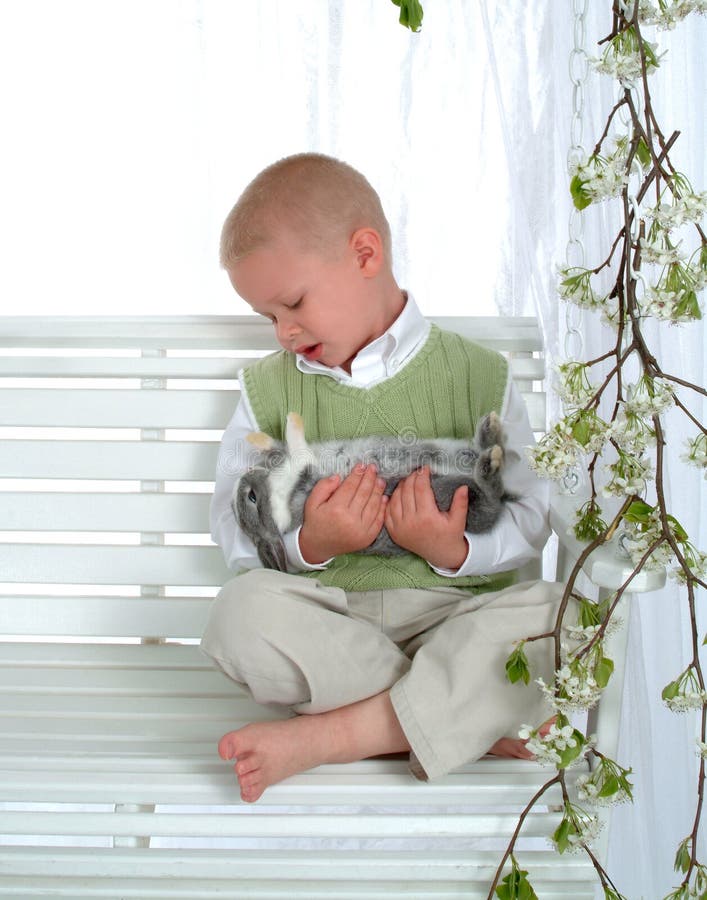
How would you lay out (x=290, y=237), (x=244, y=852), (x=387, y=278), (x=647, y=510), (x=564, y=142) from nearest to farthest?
(x=647, y=510) → (x=244, y=852) → (x=290, y=237) → (x=387, y=278) → (x=564, y=142)

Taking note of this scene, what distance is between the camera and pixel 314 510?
1.43 meters

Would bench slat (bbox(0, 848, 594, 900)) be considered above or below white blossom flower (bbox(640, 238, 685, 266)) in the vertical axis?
below

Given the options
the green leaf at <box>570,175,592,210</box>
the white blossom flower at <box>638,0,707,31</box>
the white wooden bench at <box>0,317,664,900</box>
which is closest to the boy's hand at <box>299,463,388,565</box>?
the white wooden bench at <box>0,317,664,900</box>

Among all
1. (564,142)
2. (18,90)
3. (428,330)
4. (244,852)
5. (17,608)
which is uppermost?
(18,90)

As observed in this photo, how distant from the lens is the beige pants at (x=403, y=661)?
121 cm

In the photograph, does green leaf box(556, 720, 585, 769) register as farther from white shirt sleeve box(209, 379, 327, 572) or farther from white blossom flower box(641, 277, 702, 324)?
white shirt sleeve box(209, 379, 327, 572)

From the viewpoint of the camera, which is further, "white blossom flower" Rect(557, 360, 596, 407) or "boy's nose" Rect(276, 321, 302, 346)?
"boy's nose" Rect(276, 321, 302, 346)

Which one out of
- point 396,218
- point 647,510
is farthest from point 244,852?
point 396,218

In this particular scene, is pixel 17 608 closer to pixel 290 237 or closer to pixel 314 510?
pixel 314 510

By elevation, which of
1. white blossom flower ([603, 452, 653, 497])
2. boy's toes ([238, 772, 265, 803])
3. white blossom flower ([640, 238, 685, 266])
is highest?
white blossom flower ([640, 238, 685, 266])

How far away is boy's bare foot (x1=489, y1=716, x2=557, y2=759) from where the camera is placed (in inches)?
49.8

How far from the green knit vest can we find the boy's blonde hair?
0.70ft

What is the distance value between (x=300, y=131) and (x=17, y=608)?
3.10 feet

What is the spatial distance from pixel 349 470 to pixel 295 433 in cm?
9
